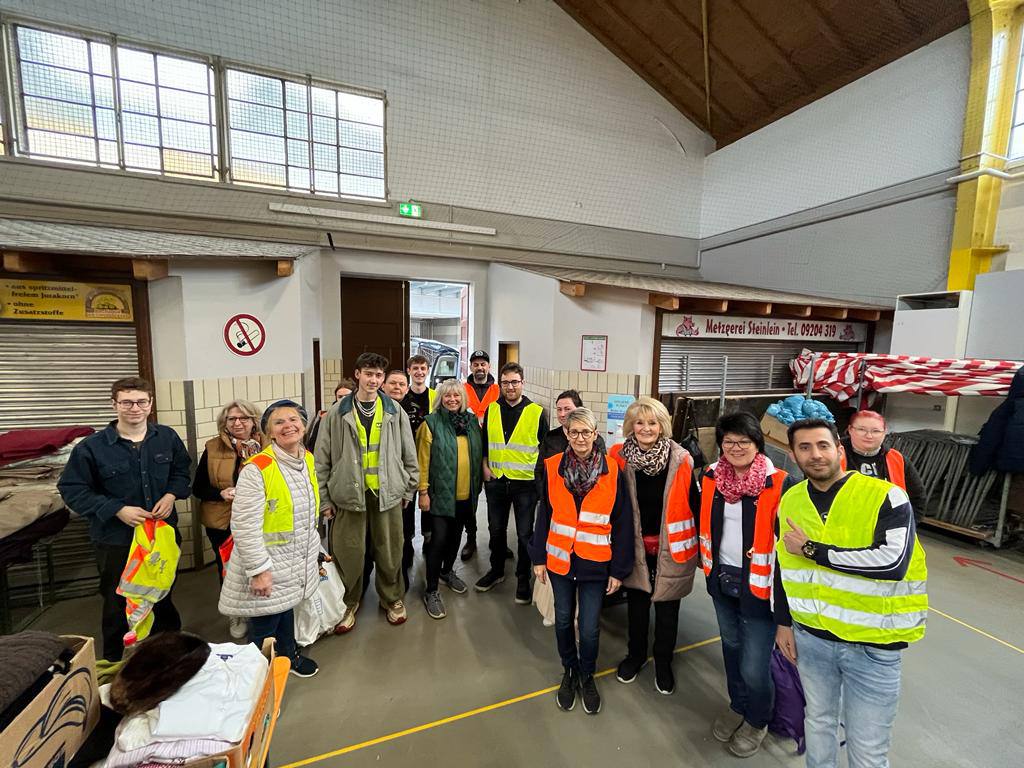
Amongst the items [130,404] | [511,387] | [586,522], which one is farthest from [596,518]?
[130,404]

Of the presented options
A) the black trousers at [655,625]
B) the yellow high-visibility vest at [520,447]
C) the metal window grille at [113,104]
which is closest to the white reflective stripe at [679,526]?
the black trousers at [655,625]

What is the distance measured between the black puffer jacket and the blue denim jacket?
7218 millimetres

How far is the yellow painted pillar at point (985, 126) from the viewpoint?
5.79 m

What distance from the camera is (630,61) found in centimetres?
898

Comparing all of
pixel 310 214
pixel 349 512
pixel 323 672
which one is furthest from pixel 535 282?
pixel 323 672

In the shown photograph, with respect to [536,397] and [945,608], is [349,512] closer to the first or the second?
[536,397]

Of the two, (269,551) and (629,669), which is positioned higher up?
(269,551)

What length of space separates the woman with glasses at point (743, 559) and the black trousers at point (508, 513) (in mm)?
1481

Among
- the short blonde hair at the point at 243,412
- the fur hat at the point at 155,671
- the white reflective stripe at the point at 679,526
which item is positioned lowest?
the fur hat at the point at 155,671

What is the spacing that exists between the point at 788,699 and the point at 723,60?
1017 cm

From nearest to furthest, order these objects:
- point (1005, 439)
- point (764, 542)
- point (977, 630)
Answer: point (764, 542) < point (977, 630) < point (1005, 439)

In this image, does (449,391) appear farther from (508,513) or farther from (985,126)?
(985,126)

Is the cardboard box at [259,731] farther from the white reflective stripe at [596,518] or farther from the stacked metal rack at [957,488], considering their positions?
the stacked metal rack at [957,488]

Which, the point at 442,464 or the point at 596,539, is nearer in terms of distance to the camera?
the point at 596,539
